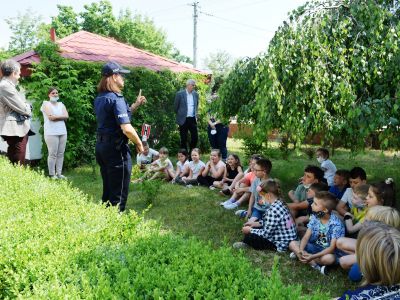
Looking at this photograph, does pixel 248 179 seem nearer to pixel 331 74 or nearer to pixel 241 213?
pixel 241 213

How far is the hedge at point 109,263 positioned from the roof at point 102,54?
23.2 ft

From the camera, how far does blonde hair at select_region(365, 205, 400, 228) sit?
316 cm

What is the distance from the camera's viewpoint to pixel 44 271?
6.77ft

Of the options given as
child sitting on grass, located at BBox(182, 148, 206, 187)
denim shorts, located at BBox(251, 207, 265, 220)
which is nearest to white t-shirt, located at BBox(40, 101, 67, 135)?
A: child sitting on grass, located at BBox(182, 148, 206, 187)

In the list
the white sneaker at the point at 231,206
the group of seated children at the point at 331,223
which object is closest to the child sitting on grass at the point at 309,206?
the group of seated children at the point at 331,223

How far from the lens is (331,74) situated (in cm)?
449

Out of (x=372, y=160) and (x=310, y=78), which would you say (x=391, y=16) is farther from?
(x=372, y=160)

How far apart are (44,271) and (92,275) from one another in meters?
0.26

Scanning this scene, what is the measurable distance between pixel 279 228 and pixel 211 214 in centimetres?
155

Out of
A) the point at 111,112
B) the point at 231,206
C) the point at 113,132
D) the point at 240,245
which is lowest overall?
→ the point at 240,245

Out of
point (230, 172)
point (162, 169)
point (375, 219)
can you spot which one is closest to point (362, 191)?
point (375, 219)

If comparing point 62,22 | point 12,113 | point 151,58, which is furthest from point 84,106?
point 62,22

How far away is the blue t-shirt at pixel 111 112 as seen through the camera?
12.6 feet

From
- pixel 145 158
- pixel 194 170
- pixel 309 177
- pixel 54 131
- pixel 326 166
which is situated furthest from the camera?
pixel 145 158
